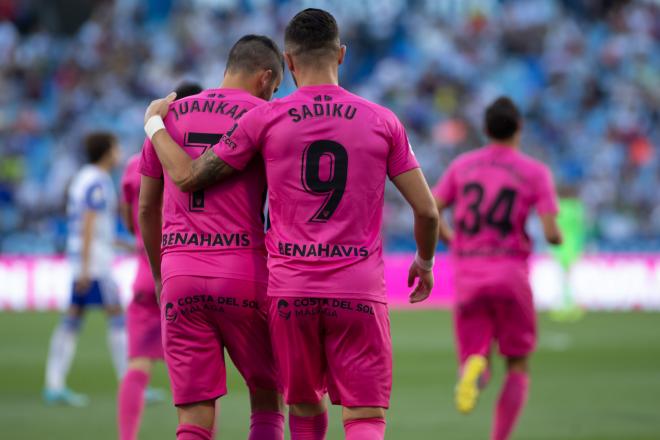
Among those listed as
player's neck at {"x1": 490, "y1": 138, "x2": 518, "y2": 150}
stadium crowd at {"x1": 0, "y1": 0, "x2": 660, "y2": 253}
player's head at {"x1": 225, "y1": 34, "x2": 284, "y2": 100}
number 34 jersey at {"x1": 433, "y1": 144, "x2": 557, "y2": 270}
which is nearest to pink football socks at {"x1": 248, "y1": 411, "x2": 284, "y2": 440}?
player's head at {"x1": 225, "y1": 34, "x2": 284, "y2": 100}

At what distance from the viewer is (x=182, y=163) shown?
508 cm

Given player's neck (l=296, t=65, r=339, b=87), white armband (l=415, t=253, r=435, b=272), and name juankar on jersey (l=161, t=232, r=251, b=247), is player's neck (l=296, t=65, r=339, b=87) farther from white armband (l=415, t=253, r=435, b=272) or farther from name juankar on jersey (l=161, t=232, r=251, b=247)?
white armband (l=415, t=253, r=435, b=272)

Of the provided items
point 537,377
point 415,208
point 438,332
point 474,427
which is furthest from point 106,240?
point 438,332

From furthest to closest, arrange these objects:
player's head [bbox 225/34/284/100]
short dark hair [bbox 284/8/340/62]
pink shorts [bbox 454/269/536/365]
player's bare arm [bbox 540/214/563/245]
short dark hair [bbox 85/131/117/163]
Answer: short dark hair [bbox 85/131/117/163]
player's bare arm [bbox 540/214/563/245]
pink shorts [bbox 454/269/536/365]
player's head [bbox 225/34/284/100]
short dark hair [bbox 284/8/340/62]

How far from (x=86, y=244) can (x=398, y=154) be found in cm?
580

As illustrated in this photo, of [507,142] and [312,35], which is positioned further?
[507,142]

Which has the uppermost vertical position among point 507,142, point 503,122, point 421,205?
point 503,122

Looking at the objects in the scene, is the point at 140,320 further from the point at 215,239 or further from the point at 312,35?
the point at 312,35

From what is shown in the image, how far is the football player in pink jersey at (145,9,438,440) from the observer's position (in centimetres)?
489

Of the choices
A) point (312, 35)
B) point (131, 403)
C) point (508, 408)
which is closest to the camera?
point (312, 35)

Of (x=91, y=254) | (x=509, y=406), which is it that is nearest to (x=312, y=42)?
(x=509, y=406)

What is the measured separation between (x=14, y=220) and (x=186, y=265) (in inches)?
705

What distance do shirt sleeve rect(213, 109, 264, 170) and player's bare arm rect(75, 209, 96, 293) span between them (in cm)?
549

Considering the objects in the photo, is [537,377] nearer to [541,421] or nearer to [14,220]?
[541,421]
